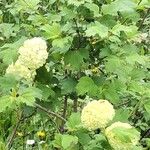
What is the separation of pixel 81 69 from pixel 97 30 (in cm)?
47

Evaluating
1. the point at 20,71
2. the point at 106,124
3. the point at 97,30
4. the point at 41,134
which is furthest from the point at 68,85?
the point at 41,134

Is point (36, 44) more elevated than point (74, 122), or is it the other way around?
point (36, 44)

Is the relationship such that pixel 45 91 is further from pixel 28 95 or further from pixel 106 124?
pixel 106 124

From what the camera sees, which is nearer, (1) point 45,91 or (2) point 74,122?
(2) point 74,122

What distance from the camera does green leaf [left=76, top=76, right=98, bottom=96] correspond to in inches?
94.1

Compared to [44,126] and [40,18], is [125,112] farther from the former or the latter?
[44,126]

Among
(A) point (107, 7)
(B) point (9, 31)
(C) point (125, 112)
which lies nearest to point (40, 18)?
(B) point (9, 31)

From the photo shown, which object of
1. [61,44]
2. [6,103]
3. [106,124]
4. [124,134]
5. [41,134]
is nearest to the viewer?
[124,134]

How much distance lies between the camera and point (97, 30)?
7.19 feet

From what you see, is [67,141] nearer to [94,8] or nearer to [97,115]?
[97,115]

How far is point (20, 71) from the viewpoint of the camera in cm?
234

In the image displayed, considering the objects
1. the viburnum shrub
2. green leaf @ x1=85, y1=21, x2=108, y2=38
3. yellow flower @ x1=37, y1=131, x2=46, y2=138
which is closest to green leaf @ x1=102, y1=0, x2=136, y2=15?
the viburnum shrub

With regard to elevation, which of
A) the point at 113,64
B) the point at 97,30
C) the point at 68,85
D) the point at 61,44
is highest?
the point at 97,30

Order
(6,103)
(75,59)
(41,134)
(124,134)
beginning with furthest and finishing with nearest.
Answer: (41,134) < (75,59) < (6,103) < (124,134)
